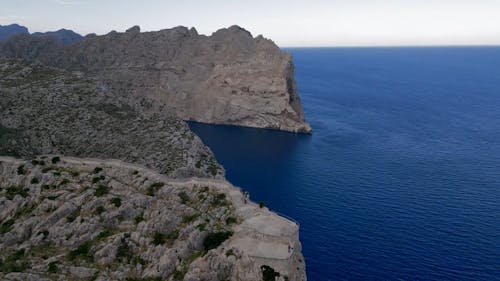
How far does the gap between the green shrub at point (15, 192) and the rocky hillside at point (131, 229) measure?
→ 160 millimetres

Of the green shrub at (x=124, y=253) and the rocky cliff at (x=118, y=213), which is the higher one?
the rocky cliff at (x=118, y=213)

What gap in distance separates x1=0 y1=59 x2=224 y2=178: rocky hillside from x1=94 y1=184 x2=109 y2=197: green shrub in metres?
14.9

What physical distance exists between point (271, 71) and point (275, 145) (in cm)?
4525

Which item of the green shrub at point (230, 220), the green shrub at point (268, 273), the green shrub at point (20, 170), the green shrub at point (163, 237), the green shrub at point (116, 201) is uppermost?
the green shrub at point (20, 170)

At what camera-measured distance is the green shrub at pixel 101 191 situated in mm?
68188

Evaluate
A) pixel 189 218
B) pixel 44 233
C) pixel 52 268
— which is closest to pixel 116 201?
pixel 44 233

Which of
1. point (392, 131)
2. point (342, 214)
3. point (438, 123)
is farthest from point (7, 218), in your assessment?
point (438, 123)

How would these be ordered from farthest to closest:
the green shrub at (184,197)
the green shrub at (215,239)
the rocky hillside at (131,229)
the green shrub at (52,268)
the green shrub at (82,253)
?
the green shrub at (184,197) → the green shrub at (82,253) → the green shrub at (215,239) → the green shrub at (52,268) → the rocky hillside at (131,229)

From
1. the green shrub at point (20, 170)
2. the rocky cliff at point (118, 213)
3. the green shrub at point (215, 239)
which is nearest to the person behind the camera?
the rocky cliff at point (118, 213)

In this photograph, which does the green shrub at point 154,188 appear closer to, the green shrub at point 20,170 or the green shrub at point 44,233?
the green shrub at point 44,233

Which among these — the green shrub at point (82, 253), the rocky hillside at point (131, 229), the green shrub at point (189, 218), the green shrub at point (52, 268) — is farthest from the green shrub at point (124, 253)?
the green shrub at point (189, 218)

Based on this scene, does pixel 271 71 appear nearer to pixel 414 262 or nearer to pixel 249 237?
pixel 414 262

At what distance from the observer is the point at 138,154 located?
289 feet

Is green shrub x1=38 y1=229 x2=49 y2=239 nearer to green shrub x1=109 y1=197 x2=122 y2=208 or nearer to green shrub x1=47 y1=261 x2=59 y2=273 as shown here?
green shrub x1=47 y1=261 x2=59 y2=273
